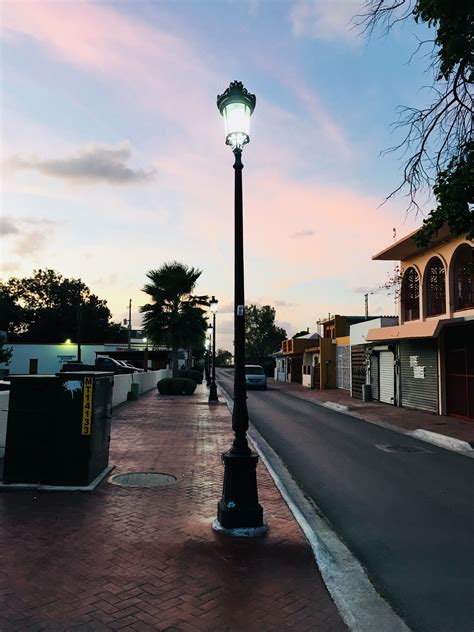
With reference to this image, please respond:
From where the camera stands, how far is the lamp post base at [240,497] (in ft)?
19.1

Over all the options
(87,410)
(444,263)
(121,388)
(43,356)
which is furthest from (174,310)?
(43,356)

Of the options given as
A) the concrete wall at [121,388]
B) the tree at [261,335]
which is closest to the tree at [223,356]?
the tree at [261,335]

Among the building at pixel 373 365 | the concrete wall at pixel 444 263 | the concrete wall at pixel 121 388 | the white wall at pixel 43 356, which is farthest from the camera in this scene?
the white wall at pixel 43 356

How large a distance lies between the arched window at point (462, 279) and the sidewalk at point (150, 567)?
12.6m

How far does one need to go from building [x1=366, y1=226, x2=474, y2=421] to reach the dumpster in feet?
41.6

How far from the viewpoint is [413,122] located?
26.6ft

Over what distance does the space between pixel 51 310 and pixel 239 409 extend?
7492 cm

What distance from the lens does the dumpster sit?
284 inches

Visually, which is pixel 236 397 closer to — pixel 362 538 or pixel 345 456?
pixel 362 538

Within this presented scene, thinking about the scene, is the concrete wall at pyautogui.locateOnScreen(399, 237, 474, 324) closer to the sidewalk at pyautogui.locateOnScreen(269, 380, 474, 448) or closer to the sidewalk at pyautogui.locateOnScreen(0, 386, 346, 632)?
the sidewalk at pyautogui.locateOnScreen(269, 380, 474, 448)

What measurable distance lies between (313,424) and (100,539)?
40.3ft

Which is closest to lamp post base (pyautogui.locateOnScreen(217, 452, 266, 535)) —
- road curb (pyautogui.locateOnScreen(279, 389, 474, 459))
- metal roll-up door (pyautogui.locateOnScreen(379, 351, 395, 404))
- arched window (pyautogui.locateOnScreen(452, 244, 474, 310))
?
road curb (pyautogui.locateOnScreen(279, 389, 474, 459))

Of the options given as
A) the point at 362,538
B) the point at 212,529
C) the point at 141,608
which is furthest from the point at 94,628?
the point at 362,538

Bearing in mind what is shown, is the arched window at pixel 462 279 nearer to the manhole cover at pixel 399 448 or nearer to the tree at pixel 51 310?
the manhole cover at pixel 399 448
